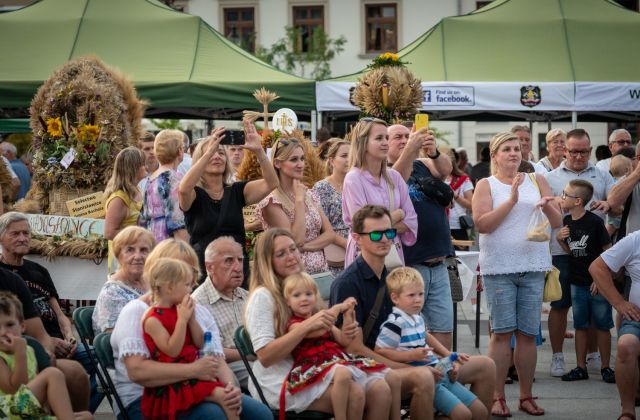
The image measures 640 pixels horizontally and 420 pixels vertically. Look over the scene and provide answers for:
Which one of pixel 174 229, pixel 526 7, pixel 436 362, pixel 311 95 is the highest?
pixel 526 7

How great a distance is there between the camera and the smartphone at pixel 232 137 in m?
6.21

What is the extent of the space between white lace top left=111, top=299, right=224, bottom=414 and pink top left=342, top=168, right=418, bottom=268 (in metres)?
1.62

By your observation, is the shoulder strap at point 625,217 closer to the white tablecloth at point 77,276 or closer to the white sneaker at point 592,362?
the white sneaker at point 592,362

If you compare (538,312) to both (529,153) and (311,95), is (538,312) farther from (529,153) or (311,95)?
(311,95)

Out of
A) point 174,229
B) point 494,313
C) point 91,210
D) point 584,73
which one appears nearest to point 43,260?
point 91,210

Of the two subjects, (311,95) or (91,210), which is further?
(311,95)

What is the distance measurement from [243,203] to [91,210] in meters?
2.59

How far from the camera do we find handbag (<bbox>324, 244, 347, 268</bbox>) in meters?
6.97

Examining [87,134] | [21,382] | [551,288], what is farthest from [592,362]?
[21,382]

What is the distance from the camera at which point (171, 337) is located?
4621mm

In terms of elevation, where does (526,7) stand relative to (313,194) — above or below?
above

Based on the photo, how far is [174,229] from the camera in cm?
686

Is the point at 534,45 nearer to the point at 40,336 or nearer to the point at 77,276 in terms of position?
the point at 77,276

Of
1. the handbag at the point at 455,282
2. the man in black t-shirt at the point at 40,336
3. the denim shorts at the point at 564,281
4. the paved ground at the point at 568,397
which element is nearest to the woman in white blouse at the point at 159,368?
the man in black t-shirt at the point at 40,336
